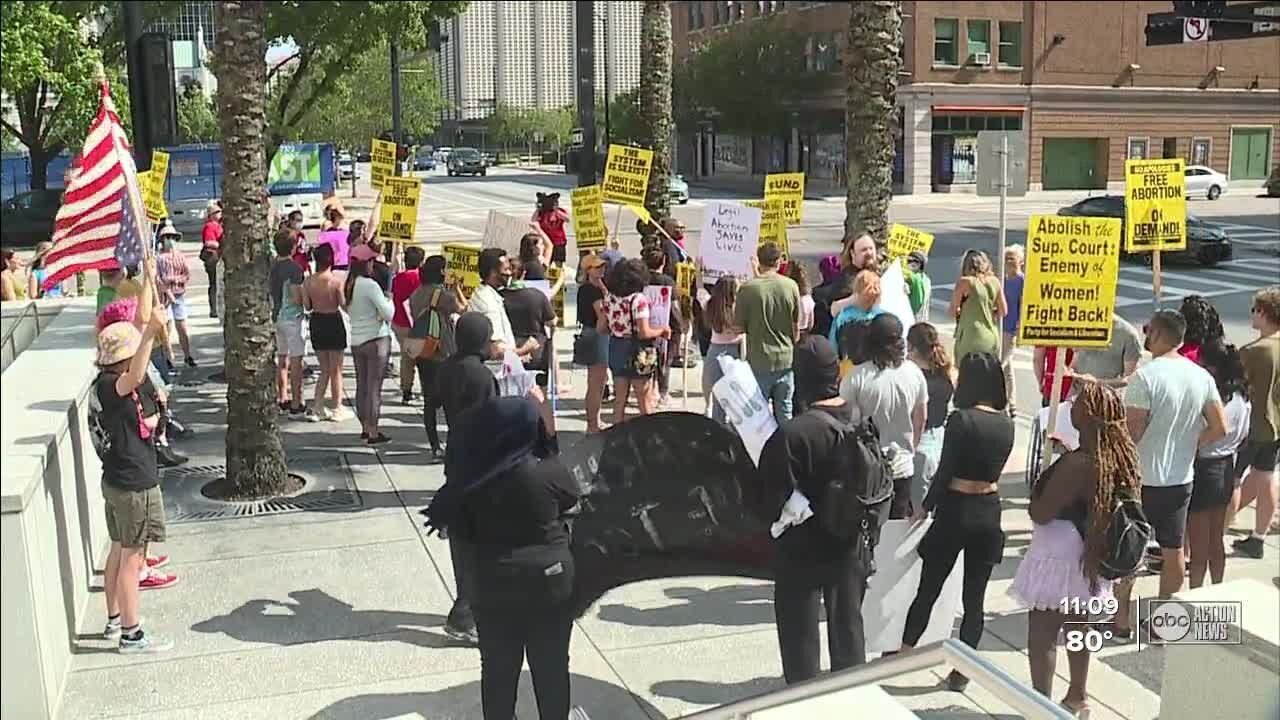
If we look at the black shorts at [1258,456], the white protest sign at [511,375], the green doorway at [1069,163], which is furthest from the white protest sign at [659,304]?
the green doorway at [1069,163]

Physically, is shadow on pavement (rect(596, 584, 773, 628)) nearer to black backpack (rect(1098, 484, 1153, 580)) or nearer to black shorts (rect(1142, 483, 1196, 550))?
black shorts (rect(1142, 483, 1196, 550))

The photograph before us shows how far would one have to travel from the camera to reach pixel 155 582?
7.10m

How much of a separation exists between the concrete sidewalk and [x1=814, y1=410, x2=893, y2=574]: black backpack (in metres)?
1.04

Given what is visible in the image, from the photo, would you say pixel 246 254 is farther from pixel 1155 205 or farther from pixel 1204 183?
pixel 1204 183

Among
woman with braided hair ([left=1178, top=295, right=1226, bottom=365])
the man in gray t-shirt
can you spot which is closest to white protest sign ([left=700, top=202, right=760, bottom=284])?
the man in gray t-shirt

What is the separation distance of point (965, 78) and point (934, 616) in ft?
152

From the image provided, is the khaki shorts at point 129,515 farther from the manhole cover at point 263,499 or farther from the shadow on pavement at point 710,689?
the shadow on pavement at point 710,689

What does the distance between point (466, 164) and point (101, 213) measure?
7065 centimetres

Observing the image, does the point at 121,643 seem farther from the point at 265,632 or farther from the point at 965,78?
the point at 965,78

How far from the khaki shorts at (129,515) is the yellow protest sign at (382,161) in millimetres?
7361

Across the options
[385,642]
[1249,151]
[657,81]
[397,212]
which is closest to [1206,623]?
[385,642]

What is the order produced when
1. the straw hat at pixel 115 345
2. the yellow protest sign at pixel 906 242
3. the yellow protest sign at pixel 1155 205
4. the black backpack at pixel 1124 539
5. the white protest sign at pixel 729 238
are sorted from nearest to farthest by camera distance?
the black backpack at pixel 1124 539 < the straw hat at pixel 115 345 < the yellow protest sign at pixel 1155 205 < the yellow protest sign at pixel 906 242 < the white protest sign at pixel 729 238

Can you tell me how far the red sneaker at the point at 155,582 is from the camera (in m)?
7.08

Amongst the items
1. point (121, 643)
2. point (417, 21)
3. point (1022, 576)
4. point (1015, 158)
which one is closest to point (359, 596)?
point (121, 643)
